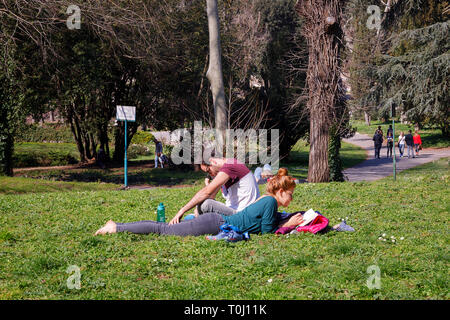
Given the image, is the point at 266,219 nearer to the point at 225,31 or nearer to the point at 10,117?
the point at 10,117

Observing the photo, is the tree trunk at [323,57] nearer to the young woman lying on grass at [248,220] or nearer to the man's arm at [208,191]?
the young woman lying on grass at [248,220]

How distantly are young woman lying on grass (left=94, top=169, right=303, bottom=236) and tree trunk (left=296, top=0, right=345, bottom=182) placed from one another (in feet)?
28.0

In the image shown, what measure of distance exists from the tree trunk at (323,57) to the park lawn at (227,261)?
21.4 feet

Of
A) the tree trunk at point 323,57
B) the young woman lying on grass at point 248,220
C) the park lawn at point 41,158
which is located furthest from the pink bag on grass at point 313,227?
the park lawn at point 41,158

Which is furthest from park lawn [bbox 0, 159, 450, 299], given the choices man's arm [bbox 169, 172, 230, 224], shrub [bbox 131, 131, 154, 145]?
shrub [bbox 131, 131, 154, 145]

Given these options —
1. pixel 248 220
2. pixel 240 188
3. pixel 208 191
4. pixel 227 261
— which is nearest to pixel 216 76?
pixel 240 188

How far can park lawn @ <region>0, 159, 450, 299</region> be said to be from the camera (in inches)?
174

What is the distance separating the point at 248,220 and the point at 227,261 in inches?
47.0

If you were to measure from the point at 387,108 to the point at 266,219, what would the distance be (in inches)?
1282

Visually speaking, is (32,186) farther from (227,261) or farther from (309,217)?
(227,261)

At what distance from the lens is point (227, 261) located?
17.6ft

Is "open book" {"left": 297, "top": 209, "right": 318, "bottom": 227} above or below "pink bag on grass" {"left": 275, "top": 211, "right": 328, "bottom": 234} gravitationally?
above

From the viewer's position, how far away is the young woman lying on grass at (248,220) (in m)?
6.42

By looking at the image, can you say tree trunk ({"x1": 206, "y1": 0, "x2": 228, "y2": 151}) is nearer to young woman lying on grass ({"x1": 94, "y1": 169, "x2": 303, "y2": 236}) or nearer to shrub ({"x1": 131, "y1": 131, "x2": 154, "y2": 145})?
young woman lying on grass ({"x1": 94, "y1": 169, "x2": 303, "y2": 236})
